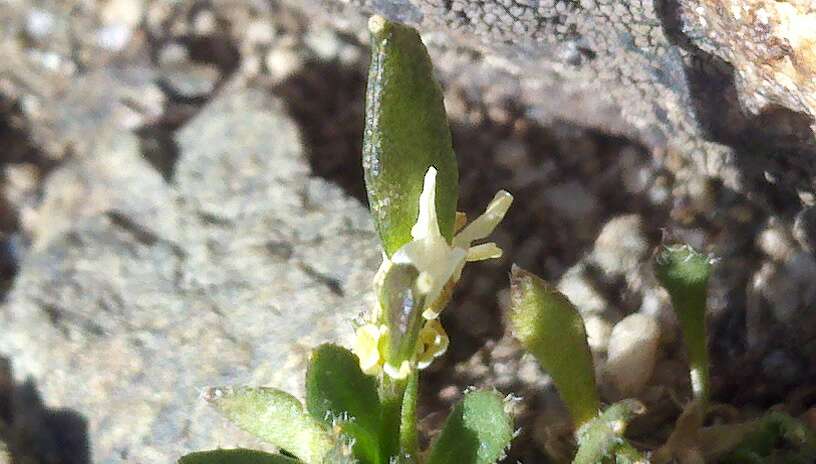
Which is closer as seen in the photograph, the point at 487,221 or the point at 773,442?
the point at 487,221

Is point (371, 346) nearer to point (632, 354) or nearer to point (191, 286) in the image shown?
point (632, 354)

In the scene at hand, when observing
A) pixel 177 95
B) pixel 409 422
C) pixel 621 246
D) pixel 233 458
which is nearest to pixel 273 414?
pixel 233 458

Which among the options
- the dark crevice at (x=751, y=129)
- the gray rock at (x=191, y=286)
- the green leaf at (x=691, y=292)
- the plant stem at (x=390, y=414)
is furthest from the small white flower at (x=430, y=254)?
the dark crevice at (x=751, y=129)

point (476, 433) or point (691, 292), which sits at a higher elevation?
point (691, 292)

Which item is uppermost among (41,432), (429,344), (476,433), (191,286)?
(429,344)

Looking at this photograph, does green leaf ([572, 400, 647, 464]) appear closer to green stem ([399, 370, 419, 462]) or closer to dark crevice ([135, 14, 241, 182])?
green stem ([399, 370, 419, 462])

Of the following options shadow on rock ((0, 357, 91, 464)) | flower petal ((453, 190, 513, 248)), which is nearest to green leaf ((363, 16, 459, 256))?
flower petal ((453, 190, 513, 248))

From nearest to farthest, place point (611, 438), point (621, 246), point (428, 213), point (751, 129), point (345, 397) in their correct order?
1. point (428, 213)
2. point (611, 438)
3. point (345, 397)
4. point (751, 129)
5. point (621, 246)
